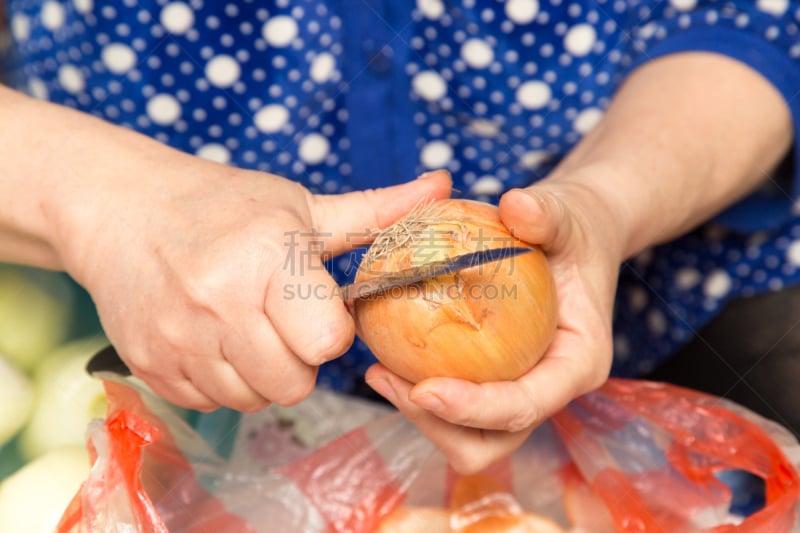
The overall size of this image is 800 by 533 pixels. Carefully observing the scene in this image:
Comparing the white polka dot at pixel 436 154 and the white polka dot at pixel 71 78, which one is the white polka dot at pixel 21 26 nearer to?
the white polka dot at pixel 71 78

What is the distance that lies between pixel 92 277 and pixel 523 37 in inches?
21.4

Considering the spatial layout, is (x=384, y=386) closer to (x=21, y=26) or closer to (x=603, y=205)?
(x=603, y=205)

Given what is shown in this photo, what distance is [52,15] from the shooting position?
896mm

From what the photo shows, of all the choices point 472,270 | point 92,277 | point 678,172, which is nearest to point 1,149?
point 92,277

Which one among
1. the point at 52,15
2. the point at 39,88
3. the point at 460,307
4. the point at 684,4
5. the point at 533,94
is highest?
the point at 684,4

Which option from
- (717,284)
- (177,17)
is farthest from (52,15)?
(717,284)

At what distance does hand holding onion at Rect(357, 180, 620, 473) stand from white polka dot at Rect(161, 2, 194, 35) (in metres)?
0.42

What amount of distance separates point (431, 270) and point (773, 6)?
0.58 meters

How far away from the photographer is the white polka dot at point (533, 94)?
896 millimetres

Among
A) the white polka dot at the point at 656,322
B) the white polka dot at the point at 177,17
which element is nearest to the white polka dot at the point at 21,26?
the white polka dot at the point at 177,17

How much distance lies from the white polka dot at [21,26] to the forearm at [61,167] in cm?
30

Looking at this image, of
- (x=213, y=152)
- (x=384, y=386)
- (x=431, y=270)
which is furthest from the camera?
(x=213, y=152)

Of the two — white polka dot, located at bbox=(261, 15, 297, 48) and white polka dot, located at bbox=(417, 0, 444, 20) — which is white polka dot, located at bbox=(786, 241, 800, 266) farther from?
white polka dot, located at bbox=(261, 15, 297, 48)

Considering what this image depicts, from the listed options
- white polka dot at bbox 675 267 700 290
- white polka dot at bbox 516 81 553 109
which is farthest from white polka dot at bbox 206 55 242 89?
white polka dot at bbox 675 267 700 290
